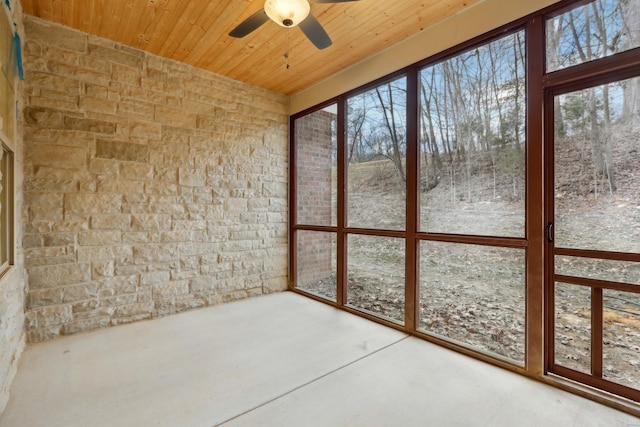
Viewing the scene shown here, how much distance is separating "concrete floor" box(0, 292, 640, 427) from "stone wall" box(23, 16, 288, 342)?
52cm

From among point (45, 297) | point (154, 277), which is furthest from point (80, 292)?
point (154, 277)

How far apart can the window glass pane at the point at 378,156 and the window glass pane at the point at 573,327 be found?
4.71 feet

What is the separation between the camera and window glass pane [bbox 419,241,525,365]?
8.11 ft

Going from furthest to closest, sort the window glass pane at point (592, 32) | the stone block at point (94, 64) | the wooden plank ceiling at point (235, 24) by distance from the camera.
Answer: the stone block at point (94, 64), the wooden plank ceiling at point (235, 24), the window glass pane at point (592, 32)

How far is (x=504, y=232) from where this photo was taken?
2.41m

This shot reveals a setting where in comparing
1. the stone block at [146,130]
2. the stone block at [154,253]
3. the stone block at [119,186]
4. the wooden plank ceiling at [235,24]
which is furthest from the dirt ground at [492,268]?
the stone block at [119,186]

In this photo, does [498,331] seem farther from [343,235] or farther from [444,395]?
[343,235]

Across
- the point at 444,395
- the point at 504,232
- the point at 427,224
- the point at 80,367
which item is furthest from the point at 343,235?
→ the point at 80,367

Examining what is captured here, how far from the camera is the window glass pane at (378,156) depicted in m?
3.25

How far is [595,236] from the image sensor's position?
1997 mm

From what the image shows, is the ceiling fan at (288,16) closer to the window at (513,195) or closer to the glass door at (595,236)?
the window at (513,195)

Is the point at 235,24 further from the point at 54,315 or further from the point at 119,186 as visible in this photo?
the point at 54,315

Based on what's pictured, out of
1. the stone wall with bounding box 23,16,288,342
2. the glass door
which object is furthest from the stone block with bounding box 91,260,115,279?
the glass door

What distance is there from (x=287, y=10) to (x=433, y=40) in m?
1.52
